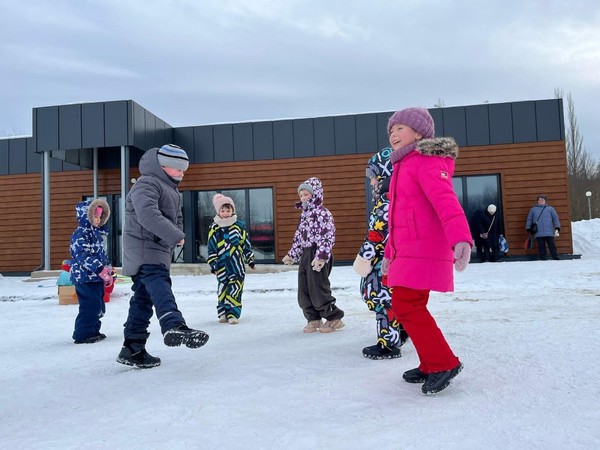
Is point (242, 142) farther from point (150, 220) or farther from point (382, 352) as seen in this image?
point (382, 352)

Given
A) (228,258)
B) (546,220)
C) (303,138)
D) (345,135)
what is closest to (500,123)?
(546,220)

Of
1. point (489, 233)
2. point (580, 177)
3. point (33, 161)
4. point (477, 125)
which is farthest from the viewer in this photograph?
point (580, 177)

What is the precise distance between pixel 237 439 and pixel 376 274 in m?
1.94

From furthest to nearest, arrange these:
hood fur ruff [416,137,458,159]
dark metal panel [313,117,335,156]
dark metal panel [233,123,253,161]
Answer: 1. dark metal panel [233,123,253,161]
2. dark metal panel [313,117,335,156]
3. hood fur ruff [416,137,458,159]

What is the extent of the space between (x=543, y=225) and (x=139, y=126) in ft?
34.6

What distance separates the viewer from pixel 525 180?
13805mm

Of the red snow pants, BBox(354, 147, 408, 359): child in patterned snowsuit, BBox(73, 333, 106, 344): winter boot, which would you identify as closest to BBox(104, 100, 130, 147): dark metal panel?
BBox(73, 333, 106, 344): winter boot

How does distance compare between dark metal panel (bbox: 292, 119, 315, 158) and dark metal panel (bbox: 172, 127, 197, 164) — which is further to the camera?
dark metal panel (bbox: 172, 127, 197, 164)

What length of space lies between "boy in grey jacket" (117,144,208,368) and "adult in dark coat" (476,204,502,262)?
10.9m

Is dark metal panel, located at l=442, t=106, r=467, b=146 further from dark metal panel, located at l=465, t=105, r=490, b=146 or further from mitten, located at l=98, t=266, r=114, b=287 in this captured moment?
mitten, located at l=98, t=266, r=114, b=287

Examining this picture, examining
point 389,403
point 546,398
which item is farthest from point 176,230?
point 546,398

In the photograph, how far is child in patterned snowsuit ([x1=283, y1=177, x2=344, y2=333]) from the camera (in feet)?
15.6

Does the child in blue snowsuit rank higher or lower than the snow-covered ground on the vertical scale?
higher

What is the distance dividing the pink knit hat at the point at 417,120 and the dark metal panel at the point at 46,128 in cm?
1229
